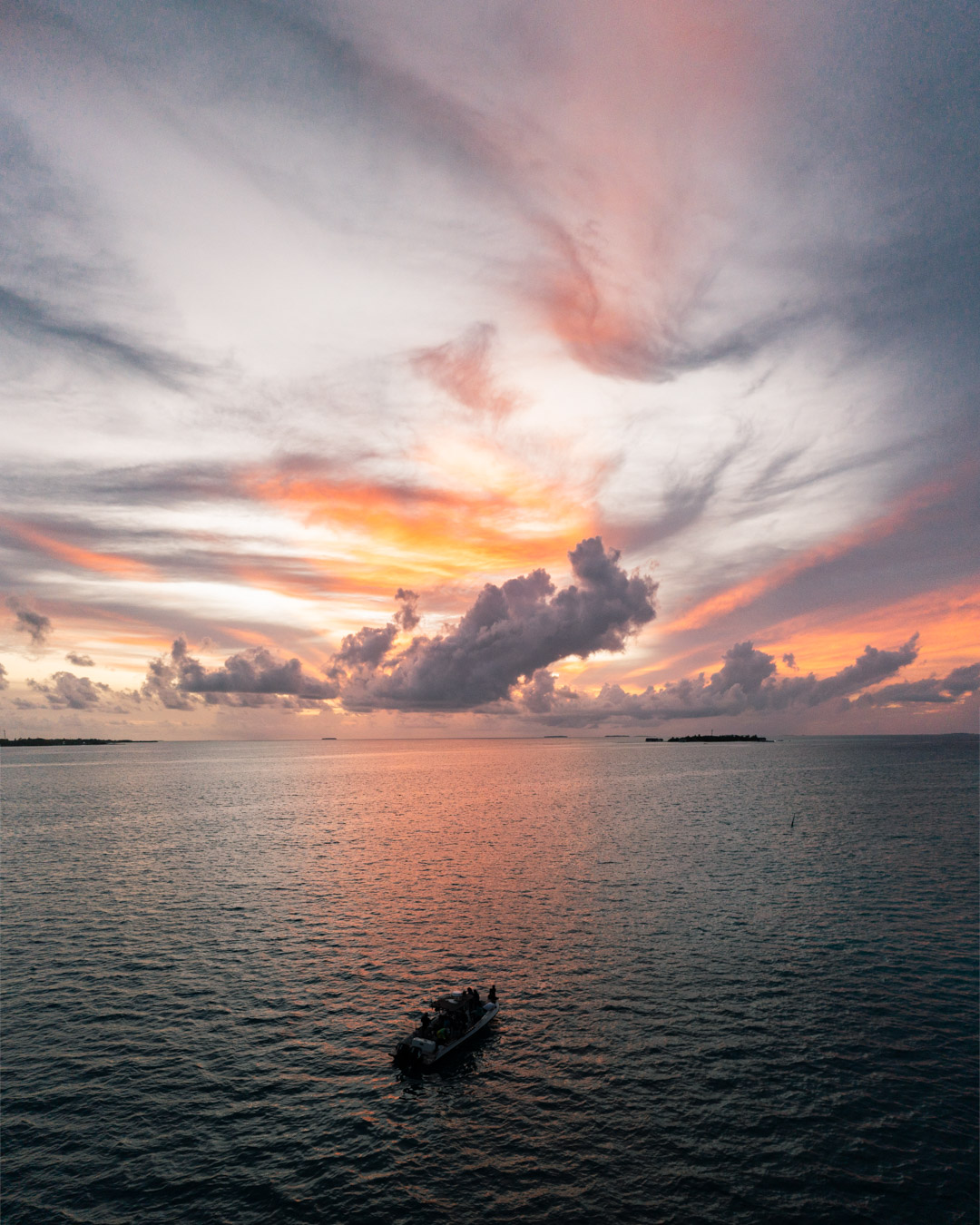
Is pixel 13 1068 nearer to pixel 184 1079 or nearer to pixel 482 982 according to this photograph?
pixel 184 1079

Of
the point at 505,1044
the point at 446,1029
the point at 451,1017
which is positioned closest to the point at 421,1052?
the point at 446,1029

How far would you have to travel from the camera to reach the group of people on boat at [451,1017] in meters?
42.9

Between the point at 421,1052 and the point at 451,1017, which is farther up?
the point at 451,1017

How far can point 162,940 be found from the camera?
64.9 meters

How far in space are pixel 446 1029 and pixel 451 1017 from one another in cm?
81

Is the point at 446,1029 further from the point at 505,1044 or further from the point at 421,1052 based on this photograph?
the point at 505,1044

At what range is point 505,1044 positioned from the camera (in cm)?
4472

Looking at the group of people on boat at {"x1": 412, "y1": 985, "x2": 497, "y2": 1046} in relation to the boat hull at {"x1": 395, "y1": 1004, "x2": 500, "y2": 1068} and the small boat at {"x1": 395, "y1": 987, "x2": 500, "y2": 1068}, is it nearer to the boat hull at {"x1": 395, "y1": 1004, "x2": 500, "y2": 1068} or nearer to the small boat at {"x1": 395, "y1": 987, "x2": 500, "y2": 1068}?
the small boat at {"x1": 395, "y1": 987, "x2": 500, "y2": 1068}

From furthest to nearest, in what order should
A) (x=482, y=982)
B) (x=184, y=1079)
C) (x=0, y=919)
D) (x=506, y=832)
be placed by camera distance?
(x=506, y=832), (x=0, y=919), (x=482, y=982), (x=184, y=1079)

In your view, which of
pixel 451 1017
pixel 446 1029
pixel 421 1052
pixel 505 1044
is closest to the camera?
pixel 421 1052

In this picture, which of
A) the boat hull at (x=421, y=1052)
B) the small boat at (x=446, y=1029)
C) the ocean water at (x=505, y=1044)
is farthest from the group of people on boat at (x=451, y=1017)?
the ocean water at (x=505, y=1044)

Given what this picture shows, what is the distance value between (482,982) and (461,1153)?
1989 cm

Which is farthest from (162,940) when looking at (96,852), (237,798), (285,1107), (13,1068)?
(237,798)

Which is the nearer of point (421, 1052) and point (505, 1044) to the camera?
point (421, 1052)
